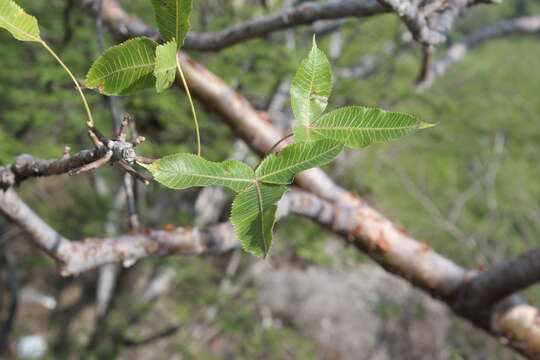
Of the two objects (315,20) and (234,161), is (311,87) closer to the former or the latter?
(234,161)

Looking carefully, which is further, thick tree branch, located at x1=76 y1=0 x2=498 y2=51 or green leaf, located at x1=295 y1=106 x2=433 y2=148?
thick tree branch, located at x1=76 y1=0 x2=498 y2=51

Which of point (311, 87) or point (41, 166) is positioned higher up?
point (311, 87)

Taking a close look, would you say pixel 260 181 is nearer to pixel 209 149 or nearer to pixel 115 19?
pixel 115 19

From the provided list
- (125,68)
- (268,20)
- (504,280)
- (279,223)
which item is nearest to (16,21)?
(125,68)

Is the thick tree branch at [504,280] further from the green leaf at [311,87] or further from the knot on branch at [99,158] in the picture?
the knot on branch at [99,158]

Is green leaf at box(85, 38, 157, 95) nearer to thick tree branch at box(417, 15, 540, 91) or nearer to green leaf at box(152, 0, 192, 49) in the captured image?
green leaf at box(152, 0, 192, 49)

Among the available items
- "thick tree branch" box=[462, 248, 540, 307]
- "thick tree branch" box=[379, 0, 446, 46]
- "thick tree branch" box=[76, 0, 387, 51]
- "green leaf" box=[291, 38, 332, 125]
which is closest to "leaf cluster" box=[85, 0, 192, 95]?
"green leaf" box=[291, 38, 332, 125]

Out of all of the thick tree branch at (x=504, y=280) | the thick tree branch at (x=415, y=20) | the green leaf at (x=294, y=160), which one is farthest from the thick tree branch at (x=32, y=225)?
the thick tree branch at (x=504, y=280)
